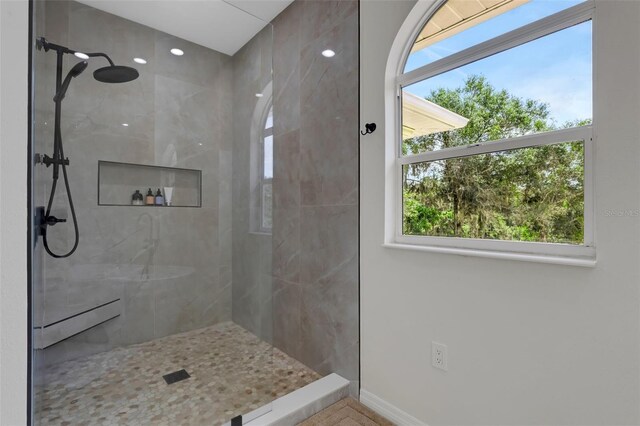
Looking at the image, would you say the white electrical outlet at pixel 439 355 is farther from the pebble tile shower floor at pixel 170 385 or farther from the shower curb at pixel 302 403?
the pebble tile shower floor at pixel 170 385

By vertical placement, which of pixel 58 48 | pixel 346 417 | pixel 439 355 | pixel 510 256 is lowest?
pixel 346 417

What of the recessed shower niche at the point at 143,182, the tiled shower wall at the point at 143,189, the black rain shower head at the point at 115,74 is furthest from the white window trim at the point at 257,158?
the black rain shower head at the point at 115,74

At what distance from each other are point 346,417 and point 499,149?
158 centimetres

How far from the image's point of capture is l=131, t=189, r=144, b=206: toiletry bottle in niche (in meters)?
1.96

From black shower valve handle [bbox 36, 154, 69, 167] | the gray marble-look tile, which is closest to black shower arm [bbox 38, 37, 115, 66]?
black shower valve handle [bbox 36, 154, 69, 167]

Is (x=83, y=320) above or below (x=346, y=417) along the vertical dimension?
above

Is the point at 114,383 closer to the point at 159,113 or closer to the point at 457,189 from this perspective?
the point at 159,113

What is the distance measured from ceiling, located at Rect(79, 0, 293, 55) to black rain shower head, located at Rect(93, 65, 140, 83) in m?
0.36

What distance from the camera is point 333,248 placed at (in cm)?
204

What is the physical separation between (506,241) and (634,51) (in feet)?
2.49

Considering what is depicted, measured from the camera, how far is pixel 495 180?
143 cm

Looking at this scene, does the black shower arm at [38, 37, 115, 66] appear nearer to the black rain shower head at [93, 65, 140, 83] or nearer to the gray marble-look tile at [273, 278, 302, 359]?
the black rain shower head at [93, 65, 140, 83]

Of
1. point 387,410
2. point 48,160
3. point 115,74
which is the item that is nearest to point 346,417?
point 387,410

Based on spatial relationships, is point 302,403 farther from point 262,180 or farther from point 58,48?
point 58,48
